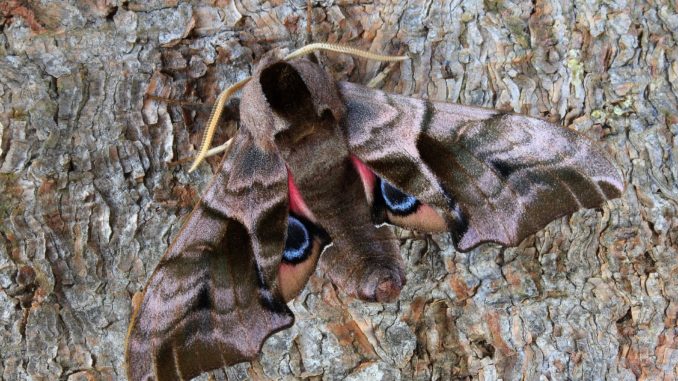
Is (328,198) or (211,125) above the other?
(211,125)

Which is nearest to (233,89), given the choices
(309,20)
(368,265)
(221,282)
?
(309,20)

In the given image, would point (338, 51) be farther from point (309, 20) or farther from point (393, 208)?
point (393, 208)

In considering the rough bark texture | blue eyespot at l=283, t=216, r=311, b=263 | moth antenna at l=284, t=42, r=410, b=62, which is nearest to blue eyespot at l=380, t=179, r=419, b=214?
the rough bark texture

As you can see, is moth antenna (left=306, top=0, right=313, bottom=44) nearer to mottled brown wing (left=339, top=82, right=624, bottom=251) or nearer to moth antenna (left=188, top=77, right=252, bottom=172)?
mottled brown wing (left=339, top=82, right=624, bottom=251)

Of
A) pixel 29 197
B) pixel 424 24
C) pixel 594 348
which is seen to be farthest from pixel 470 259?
pixel 29 197

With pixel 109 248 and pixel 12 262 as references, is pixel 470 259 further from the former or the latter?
pixel 12 262
